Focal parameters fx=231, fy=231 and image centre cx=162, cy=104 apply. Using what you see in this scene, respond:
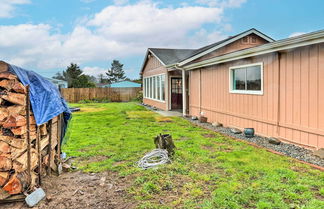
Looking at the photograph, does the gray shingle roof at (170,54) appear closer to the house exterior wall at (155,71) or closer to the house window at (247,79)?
the house exterior wall at (155,71)

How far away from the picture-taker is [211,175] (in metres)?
3.78

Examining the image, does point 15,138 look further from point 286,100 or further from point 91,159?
point 286,100

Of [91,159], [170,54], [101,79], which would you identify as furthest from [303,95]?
[101,79]

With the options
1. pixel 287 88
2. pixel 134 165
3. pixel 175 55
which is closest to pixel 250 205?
pixel 134 165

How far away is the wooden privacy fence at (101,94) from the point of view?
23.0m

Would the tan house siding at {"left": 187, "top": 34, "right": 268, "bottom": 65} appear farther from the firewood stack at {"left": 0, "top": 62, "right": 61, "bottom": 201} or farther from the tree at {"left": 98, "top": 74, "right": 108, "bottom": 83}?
the tree at {"left": 98, "top": 74, "right": 108, "bottom": 83}

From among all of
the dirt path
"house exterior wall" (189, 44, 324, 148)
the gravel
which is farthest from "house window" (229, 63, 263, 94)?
the dirt path

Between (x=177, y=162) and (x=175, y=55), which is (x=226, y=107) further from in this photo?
(x=175, y=55)

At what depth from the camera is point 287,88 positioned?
5559 mm

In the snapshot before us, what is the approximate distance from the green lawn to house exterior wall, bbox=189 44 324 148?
964 millimetres

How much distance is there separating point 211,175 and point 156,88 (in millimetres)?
12623

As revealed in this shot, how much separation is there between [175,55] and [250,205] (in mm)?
13821

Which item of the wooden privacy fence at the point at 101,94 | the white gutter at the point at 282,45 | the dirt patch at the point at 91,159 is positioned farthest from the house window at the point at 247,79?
the wooden privacy fence at the point at 101,94

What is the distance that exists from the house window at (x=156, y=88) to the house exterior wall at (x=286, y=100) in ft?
21.8
